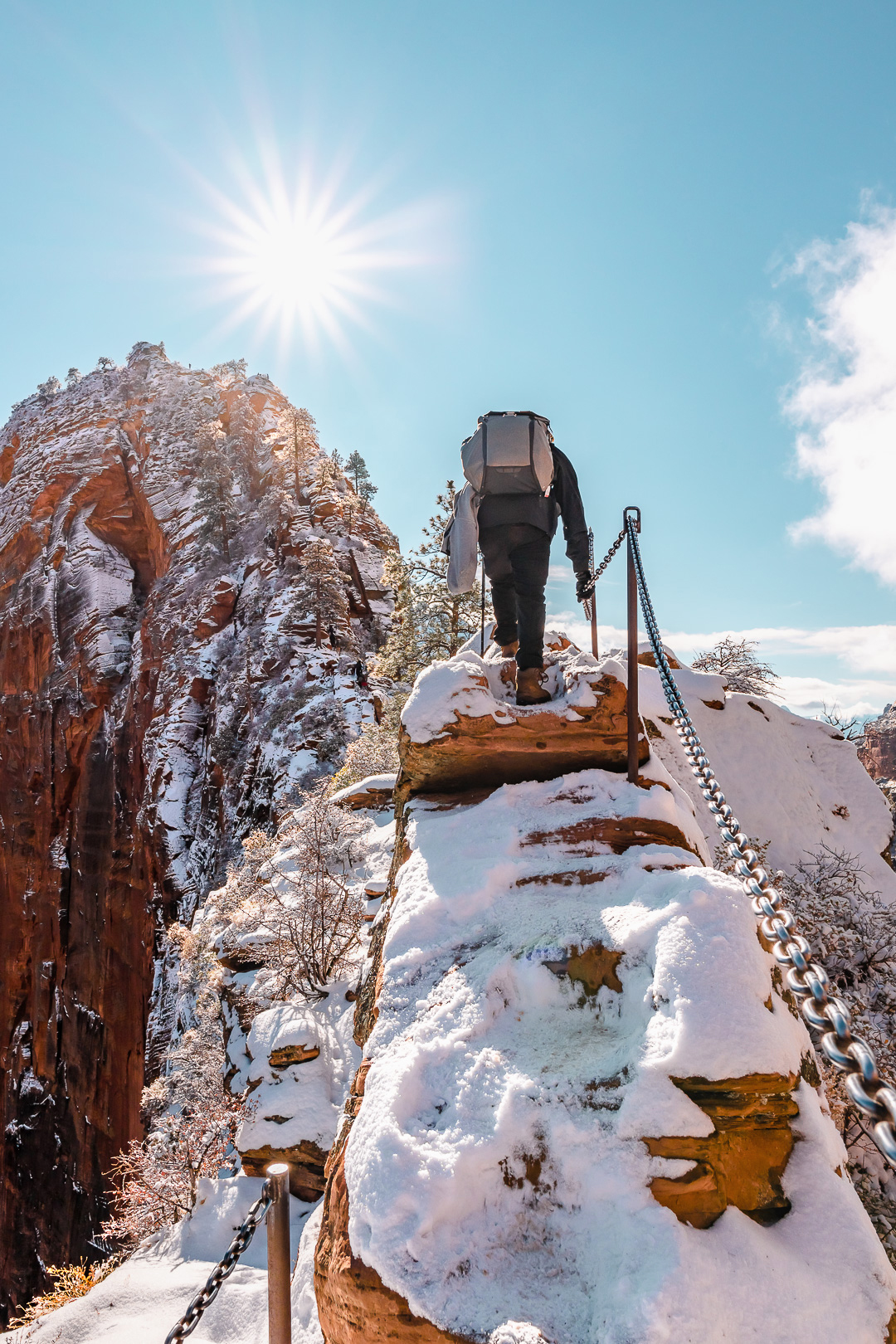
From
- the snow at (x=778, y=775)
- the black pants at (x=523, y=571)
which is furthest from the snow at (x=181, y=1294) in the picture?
the snow at (x=778, y=775)

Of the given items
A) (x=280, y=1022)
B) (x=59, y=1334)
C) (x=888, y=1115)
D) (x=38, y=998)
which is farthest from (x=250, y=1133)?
(x=38, y=998)

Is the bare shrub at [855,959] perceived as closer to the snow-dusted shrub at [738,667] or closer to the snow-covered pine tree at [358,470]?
the snow-dusted shrub at [738,667]

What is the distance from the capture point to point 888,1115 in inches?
41.6

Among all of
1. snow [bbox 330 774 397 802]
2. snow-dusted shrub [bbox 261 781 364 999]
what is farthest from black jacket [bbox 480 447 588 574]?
snow [bbox 330 774 397 802]

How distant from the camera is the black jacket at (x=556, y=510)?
14.7ft

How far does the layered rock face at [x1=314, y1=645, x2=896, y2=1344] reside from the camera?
1845mm

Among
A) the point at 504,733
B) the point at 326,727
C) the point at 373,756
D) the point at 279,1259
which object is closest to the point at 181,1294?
the point at 279,1259

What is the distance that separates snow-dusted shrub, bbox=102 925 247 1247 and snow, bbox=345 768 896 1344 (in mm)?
5308

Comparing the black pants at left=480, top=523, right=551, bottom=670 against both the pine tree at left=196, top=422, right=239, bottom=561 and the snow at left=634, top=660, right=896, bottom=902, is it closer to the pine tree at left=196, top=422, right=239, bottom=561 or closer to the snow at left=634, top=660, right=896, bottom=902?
the snow at left=634, top=660, right=896, bottom=902

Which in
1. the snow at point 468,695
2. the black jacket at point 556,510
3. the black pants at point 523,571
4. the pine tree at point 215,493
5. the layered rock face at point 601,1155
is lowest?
the layered rock face at point 601,1155

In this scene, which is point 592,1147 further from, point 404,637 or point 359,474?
point 359,474

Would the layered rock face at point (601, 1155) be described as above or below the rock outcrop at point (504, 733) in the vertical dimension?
below

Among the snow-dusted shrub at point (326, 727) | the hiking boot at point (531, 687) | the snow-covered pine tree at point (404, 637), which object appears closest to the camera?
the hiking boot at point (531, 687)

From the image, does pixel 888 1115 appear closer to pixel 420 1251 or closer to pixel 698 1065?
pixel 698 1065
